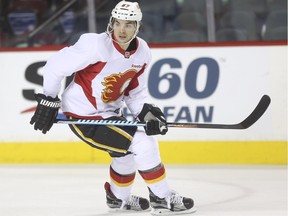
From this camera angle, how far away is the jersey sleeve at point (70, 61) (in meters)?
4.25

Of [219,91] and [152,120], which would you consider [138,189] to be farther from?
[219,91]

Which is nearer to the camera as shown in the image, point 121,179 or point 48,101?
point 48,101

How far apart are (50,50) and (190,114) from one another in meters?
1.01

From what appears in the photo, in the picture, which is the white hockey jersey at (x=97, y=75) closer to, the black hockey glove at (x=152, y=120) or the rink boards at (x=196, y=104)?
the black hockey glove at (x=152, y=120)

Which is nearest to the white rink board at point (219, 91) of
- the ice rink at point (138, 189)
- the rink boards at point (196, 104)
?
the rink boards at point (196, 104)

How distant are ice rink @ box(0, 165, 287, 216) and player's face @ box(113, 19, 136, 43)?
0.82 metres

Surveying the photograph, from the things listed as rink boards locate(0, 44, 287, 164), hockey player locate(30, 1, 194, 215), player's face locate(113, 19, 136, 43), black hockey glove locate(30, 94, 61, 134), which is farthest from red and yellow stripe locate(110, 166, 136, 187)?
rink boards locate(0, 44, 287, 164)

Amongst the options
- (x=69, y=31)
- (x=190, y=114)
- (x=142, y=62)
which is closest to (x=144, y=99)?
(x=142, y=62)

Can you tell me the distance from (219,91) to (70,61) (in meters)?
2.26

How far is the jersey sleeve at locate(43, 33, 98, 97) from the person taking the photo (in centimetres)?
425

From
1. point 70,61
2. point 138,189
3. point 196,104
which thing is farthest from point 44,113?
point 196,104

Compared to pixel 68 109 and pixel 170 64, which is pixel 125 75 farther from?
pixel 170 64

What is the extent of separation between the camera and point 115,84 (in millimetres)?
4371

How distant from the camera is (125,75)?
4.37 metres
